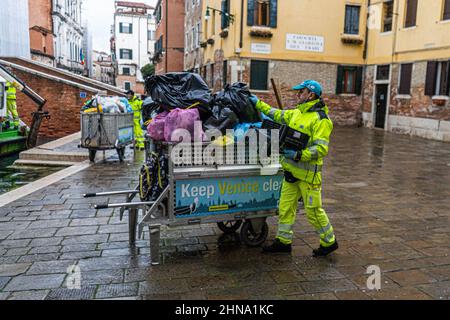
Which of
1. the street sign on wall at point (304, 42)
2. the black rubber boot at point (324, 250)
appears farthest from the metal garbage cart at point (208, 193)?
the street sign on wall at point (304, 42)

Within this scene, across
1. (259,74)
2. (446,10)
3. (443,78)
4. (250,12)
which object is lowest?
(443,78)

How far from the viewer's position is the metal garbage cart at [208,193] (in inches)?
164

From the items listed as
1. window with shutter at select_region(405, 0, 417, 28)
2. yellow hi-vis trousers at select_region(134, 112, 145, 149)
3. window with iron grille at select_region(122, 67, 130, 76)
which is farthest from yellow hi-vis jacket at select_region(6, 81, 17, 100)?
window with iron grille at select_region(122, 67, 130, 76)

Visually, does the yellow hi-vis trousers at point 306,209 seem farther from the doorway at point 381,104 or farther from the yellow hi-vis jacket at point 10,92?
the doorway at point 381,104

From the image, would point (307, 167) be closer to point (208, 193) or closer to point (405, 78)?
point (208, 193)

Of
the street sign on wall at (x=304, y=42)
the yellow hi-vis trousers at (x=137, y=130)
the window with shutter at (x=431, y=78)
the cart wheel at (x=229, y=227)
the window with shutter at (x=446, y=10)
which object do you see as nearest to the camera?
the cart wheel at (x=229, y=227)

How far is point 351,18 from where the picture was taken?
22.1 meters

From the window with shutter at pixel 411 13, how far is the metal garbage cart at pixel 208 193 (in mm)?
16753

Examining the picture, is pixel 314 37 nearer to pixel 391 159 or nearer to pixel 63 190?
pixel 391 159

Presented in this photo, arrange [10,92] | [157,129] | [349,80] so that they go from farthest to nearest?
[349,80] → [10,92] → [157,129]

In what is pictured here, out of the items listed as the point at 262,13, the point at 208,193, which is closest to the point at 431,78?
the point at 262,13

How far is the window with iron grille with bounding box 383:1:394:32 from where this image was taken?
2047 centimetres

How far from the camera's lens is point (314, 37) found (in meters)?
21.6

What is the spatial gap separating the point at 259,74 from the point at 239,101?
671 inches
